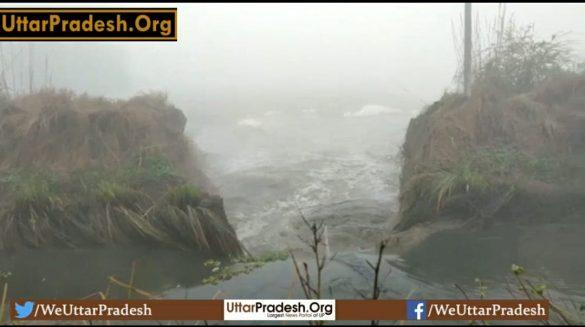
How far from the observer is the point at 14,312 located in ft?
14.5

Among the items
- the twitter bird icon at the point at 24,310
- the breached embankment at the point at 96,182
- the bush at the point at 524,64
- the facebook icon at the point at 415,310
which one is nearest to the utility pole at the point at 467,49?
the bush at the point at 524,64

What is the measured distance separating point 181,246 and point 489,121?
7.25 meters

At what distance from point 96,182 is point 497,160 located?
302 inches

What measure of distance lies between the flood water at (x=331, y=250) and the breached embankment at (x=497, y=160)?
0.47 m

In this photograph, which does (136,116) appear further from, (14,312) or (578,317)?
(578,317)

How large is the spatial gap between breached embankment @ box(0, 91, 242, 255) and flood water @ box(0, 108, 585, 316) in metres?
0.40

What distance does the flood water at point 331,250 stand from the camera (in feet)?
19.6

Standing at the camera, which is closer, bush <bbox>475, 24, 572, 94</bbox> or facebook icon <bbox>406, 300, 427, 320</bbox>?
facebook icon <bbox>406, 300, 427, 320</bbox>

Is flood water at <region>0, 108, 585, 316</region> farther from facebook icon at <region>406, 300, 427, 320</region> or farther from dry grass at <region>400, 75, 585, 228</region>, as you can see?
dry grass at <region>400, 75, 585, 228</region>

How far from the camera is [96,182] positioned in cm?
893

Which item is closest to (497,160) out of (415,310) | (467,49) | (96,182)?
(467,49)

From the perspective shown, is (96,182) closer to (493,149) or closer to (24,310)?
(24,310)

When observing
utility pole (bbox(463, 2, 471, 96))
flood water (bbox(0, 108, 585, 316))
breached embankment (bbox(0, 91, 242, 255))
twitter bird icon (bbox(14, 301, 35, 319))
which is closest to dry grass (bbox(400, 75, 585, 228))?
utility pole (bbox(463, 2, 471, 96))

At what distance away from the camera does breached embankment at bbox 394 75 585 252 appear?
8.62m
